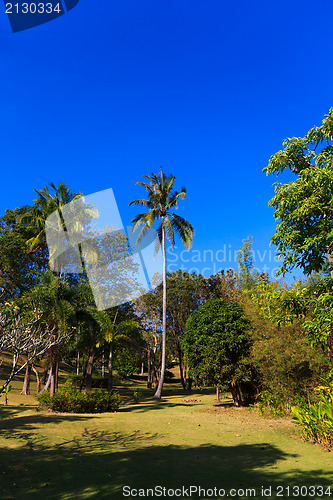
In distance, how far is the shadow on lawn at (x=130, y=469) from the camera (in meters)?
6.37

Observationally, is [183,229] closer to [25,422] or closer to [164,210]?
[164,210]

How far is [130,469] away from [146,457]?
4.03 ft

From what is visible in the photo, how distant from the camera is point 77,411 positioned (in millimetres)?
17078

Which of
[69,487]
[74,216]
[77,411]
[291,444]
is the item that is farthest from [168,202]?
[69,487]

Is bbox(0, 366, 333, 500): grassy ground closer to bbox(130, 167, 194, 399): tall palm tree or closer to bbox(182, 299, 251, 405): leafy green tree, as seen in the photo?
bbox(182, 299, 251, 405): leafy green tree

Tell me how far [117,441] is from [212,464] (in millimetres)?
3830

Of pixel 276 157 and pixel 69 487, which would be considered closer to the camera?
pixel 69 487

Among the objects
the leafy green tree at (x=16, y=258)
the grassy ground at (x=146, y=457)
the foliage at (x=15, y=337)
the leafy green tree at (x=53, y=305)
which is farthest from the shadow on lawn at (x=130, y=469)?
the leafy green tree at (x=16, y=258)

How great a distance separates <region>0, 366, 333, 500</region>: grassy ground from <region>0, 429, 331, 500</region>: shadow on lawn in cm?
2

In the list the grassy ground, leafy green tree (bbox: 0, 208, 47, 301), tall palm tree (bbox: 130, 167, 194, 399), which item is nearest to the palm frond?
tall palm tree (bbox: 130, 167, 194, 399)

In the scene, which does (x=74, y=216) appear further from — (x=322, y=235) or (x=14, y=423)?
(x=322, y=235)

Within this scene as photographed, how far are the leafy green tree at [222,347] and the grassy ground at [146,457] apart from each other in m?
4.70

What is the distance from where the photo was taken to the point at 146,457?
8594 mm

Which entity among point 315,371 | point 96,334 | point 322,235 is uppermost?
point 322,235
